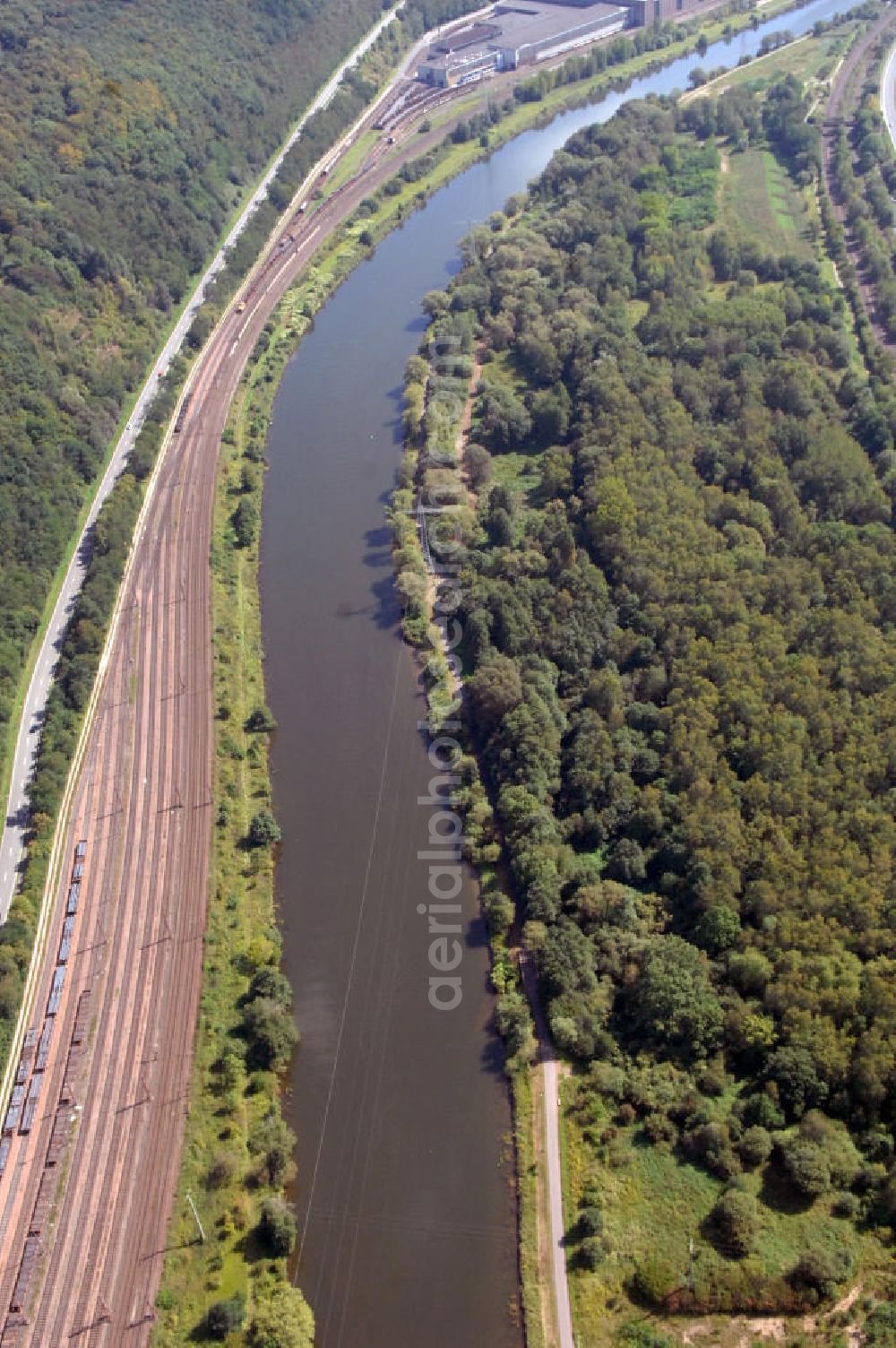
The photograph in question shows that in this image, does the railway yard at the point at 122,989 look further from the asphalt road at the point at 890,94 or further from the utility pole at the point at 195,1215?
the asphalt road at the point at 890,94

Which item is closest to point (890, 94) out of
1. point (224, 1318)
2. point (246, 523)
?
point (246, 523)

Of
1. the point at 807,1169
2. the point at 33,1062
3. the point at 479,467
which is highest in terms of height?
the point at 479,467

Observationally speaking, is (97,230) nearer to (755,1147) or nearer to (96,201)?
(96,201)

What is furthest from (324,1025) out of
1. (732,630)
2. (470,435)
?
(470,435)

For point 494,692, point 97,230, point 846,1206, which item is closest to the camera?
point 846,1206

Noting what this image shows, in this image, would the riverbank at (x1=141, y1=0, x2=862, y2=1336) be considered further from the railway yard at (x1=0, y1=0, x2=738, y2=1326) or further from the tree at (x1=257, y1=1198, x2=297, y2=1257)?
the tree at (x1=257, y1=1198, x2=297, y2=1257)

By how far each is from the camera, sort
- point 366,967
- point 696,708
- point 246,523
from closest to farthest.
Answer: point 366,967 → point 696,708 → point 246,523

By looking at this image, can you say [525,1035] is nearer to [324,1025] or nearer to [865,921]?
[324,1025]
